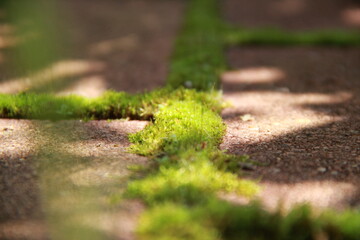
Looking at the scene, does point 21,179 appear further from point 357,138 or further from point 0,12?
point 0,12

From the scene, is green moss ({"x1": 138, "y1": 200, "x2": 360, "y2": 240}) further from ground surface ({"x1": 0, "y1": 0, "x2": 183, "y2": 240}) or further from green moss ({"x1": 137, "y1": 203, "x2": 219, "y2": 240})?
ground surface ({"x1": 0, "y1": 0, "x2": 183, "y2": 240})

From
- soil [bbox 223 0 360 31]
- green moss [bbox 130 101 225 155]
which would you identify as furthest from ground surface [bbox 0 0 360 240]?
soil [bbox 223 0 360 31]

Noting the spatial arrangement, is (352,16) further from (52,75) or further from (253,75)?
(52,75)

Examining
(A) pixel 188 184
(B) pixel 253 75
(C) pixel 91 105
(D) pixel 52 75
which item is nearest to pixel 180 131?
(A) pixel 188 184

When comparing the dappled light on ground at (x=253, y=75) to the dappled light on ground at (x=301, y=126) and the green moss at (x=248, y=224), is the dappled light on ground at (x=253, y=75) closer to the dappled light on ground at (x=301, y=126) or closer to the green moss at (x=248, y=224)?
the dappled light on ground at (x=301, y=126)

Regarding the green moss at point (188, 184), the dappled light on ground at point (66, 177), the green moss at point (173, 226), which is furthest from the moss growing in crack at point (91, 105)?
the green moss at point (173, 226)
